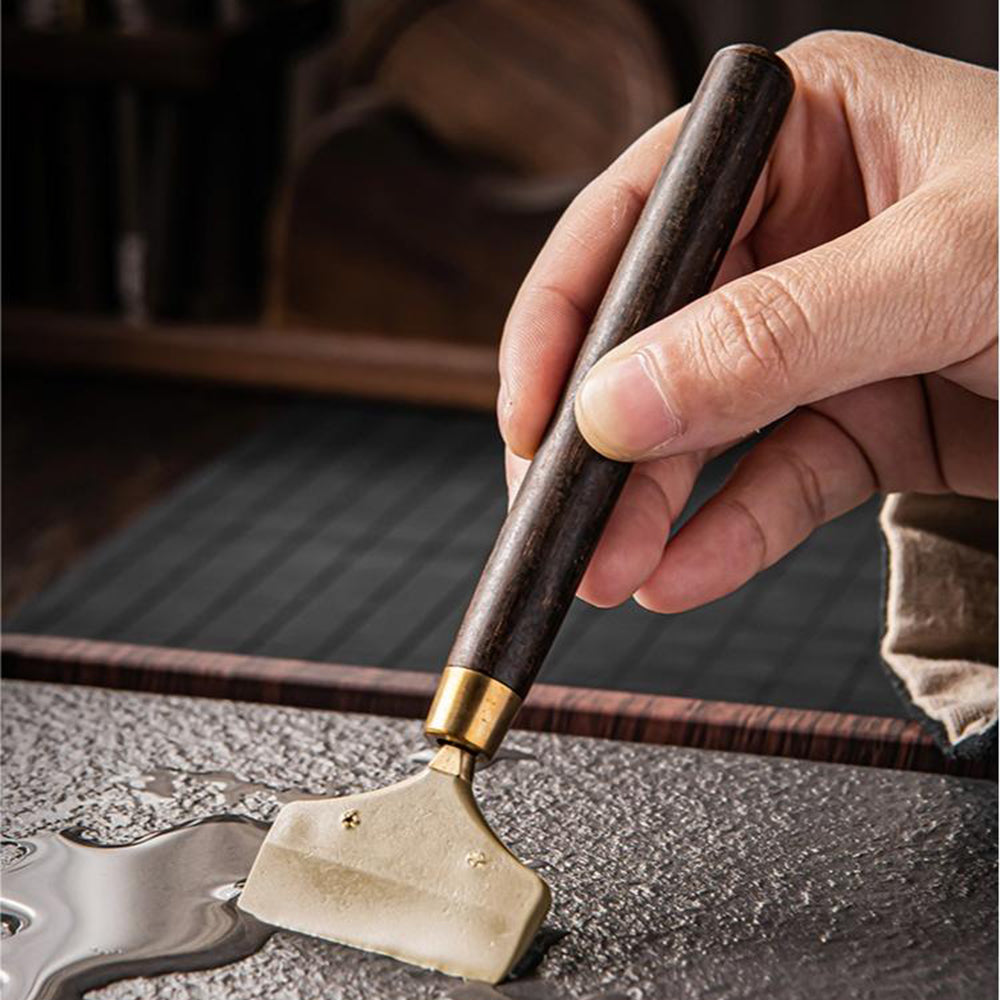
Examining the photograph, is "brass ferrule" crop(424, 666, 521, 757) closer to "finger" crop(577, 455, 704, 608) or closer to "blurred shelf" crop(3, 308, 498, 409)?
"finger" crop(577, 455, 704, 608)

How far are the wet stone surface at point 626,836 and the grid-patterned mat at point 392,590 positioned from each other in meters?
0.83

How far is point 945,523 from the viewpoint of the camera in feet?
2.43

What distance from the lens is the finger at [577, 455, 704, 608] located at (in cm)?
60

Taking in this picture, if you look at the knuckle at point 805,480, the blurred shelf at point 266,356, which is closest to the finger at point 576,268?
the knuckle at point 805,480

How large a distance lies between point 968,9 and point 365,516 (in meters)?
1.02

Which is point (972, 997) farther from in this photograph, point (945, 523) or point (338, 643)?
point (338, 643)

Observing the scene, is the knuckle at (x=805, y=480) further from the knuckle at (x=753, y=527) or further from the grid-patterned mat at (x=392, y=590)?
the grid-patterned mat at (x=392, y=590)

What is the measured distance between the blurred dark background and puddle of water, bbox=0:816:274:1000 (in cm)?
130

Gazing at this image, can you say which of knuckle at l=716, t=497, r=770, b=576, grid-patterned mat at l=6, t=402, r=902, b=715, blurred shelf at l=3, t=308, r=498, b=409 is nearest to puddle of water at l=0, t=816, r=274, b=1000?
knuckle at l=716, t=497, r=770, b=576

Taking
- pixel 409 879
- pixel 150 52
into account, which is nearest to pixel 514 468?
pixel 409 879

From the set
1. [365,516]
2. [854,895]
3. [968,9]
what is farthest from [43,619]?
[968,9]

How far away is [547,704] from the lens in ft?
2.19

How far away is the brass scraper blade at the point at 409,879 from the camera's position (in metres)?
0.50

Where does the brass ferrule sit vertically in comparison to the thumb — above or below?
below
